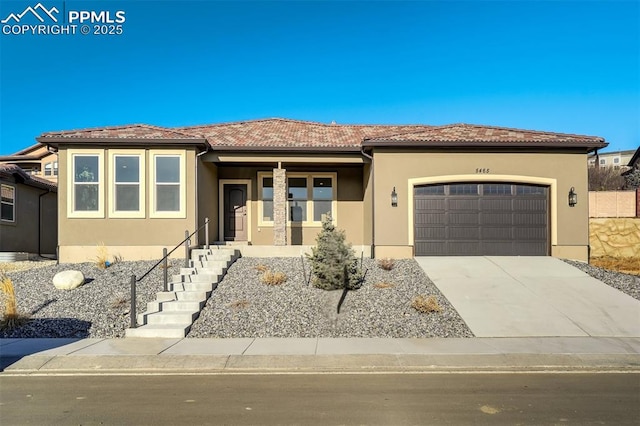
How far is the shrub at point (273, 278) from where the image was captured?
497 inches

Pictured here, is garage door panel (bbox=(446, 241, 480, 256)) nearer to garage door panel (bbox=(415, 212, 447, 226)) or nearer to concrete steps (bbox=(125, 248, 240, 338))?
garage door panel (bbox=(415, 212, 447, 226))

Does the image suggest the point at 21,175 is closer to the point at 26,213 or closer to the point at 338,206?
the point at 26,213

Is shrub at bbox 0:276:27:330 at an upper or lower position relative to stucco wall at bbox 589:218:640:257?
lower

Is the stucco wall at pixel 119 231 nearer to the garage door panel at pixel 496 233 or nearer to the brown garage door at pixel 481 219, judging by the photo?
the brown garage door at pixel 481 219

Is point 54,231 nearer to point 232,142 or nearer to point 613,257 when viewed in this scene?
point 232,142

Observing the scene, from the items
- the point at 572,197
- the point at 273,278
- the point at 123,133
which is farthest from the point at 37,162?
the point at 572,197

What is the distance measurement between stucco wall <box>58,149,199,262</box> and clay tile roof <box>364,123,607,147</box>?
6.67 meters

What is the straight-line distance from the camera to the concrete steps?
10.2 meters

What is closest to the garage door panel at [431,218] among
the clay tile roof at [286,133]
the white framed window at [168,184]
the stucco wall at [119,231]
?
the clay tile roof at [286,133]

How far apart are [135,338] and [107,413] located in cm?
425

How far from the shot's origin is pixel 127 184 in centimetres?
1523

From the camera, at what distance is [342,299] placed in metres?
11.6

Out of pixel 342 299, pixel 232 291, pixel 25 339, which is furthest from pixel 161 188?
pixel 342 299

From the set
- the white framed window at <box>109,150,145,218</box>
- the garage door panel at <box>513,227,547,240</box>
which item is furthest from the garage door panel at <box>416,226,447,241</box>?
the white framed window at <box>109,150,145,218</box>
